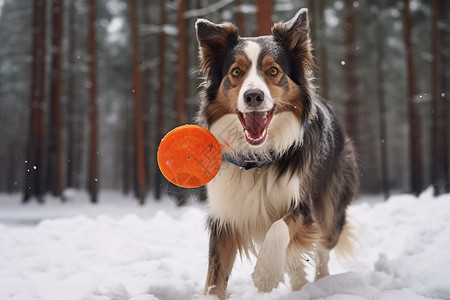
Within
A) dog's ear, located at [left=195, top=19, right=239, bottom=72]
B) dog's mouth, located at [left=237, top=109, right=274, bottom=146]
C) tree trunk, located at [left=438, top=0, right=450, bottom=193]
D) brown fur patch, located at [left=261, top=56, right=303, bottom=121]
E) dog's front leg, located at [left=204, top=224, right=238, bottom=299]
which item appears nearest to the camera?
dog's mouth, located at [left=237, top=109, right=274, bottom=146]

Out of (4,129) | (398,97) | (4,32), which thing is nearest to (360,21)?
(398,97)

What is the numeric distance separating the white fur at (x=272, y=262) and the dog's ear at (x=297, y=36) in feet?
5.21

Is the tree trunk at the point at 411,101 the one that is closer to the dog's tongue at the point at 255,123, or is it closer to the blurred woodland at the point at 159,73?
the blurred woodland at the point at 159,73

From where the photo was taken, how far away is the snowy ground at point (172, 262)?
136 inches

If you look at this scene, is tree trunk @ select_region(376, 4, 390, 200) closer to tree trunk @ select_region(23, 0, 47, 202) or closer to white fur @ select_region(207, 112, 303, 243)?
tree trunk @ select_region(23, 0, 47, 202)

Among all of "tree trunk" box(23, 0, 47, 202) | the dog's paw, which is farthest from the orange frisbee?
"tree trunk" box(23, 0, 47, 202)

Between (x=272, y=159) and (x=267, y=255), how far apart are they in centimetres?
83

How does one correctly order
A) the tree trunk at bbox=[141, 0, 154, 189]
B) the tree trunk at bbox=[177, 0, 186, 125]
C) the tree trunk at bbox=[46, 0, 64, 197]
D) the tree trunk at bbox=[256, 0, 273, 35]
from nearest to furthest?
the tree trunk at bbox=[256, 0, 273, 35], the tree trunk at bbox=[177, 0, 186, 125], the tree trunk at bbox=[46, 0, 64, 197], the tree trunk at bbox=[141, 0, 154, 189]

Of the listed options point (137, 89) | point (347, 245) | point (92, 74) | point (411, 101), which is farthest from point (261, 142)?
point (411, 101)

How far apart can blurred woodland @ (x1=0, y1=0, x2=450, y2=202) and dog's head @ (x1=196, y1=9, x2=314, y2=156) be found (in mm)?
→ 6149

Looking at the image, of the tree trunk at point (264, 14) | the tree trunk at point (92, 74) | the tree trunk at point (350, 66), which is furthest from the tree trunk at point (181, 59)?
the tree trunk at point (350, 66)

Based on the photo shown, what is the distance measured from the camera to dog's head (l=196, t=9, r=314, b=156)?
3217 millimetres

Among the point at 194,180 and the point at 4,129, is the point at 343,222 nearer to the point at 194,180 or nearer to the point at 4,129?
the point at 194,180

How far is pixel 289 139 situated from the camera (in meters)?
3.40
